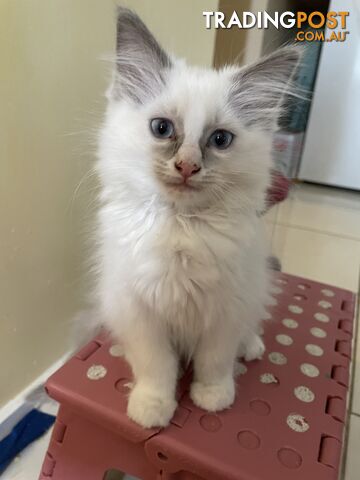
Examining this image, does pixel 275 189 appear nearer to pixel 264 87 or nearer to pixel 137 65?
pixel 264 87

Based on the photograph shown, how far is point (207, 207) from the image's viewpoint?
2.19 feet

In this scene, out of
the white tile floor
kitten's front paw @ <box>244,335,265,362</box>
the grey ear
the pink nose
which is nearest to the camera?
the pink nose

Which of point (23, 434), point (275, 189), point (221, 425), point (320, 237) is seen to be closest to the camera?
point (221, 425)

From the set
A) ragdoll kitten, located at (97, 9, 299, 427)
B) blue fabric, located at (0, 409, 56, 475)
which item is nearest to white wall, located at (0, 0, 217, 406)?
blue fabric, located at (0, 409, 56, 475)

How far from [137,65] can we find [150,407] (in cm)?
59

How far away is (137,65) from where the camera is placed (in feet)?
2.34

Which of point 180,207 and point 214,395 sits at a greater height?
point 180,207

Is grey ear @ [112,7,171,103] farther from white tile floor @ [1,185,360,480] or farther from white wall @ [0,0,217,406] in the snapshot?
white tile floor @ [1,185,360,480]

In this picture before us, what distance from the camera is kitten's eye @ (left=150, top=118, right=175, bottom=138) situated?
65 cm

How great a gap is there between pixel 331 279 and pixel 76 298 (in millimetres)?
1088

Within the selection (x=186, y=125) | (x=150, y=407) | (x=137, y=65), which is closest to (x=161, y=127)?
(x=186, y=125)

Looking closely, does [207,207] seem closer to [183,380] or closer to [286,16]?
[183,380]

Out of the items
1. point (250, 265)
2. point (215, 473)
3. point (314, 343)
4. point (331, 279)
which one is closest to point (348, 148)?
point (331, 279)

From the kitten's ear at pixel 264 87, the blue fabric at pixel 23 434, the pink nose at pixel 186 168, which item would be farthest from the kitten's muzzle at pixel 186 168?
the blue fabric at pixel 23 434
